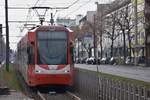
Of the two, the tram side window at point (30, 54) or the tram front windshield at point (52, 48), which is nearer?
the tram front windshield at point (52, 48)

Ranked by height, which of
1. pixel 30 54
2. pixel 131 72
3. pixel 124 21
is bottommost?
pixel 131 72

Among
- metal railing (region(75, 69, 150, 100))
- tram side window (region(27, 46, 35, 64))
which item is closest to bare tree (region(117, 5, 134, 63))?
metal railing (region(75, 69, 150, 100))

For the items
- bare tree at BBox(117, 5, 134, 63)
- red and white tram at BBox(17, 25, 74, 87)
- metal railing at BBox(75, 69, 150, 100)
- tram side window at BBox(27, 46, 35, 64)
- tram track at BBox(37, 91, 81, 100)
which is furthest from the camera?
bare tree at BBox(117, 5, 134, 63)

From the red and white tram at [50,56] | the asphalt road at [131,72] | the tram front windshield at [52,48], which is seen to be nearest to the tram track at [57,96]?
the red and white tram at [50,56]

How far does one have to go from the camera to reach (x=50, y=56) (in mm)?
29297

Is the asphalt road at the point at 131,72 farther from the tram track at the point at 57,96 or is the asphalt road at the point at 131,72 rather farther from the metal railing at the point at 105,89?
the tram track at the point at 57,96

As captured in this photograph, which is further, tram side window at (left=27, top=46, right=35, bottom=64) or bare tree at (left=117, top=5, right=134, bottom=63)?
bare tree at (left=117, top=5, right=134, bottom=63)

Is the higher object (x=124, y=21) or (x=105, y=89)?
(x=124, y=21)

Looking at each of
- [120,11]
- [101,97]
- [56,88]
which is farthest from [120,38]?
[101,97]

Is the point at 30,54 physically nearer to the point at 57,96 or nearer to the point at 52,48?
the point at 52,48

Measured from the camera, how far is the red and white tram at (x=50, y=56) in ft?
96.1

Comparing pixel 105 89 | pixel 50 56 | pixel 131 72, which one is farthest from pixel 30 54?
pixel 131 72

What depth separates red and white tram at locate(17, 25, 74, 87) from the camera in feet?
96.1

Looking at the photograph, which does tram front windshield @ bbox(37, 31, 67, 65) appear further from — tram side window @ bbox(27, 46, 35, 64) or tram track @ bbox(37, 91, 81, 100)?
tram track @ bbox(37, 91, 81, 100)
